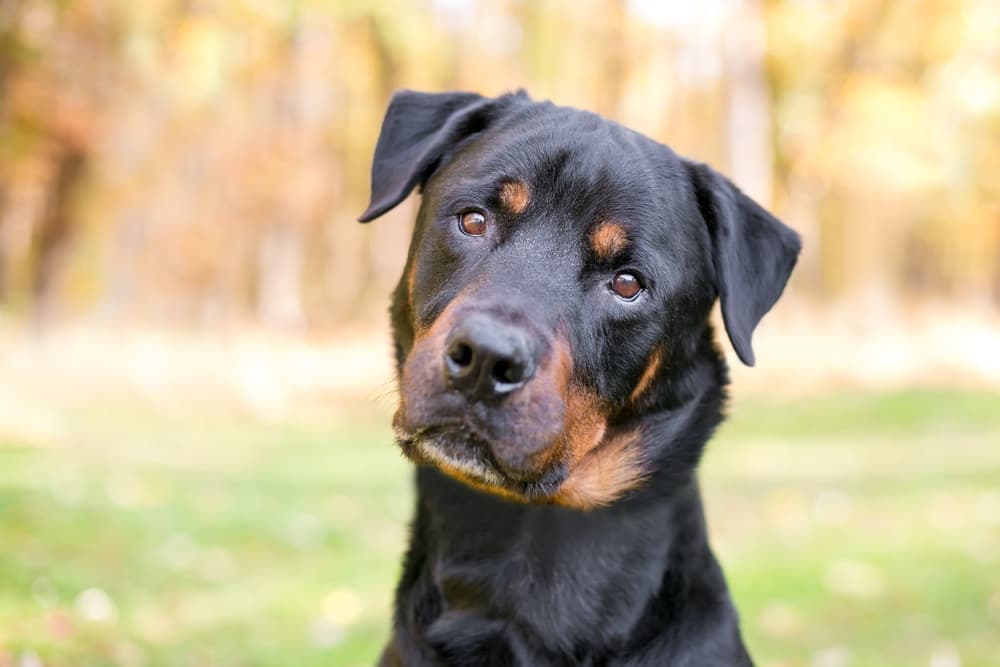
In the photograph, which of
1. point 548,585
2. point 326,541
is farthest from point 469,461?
point 326,541

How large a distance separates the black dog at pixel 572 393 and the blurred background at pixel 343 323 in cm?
50

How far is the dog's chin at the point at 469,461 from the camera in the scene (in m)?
2.97

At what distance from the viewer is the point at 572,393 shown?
311cm

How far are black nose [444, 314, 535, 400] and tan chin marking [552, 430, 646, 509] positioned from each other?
0.55 meters

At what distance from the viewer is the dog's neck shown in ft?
10.4

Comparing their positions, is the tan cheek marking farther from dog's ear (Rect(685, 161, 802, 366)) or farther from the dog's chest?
the dog's chest

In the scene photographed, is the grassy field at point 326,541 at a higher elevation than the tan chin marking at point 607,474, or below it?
below

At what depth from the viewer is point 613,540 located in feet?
11.1

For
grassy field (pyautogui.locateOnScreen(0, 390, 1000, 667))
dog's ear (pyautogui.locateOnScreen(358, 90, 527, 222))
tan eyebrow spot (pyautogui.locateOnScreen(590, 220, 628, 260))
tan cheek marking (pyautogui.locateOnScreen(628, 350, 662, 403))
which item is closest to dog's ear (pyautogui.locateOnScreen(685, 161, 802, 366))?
tan cheek marking (pyautogui.locateOnScreen(628, 350, 662, 403))

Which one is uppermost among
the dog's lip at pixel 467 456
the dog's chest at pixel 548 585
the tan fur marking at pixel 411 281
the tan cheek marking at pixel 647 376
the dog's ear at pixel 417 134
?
the dog's ear at pixel 417 134

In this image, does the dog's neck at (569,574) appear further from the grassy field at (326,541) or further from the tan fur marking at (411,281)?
the grassy field at (326,541)

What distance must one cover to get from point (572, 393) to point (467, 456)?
0.35 m

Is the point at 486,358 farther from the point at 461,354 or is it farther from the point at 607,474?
the point at 607,474

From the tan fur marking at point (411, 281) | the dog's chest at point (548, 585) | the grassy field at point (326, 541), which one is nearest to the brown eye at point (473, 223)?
the tan fur marking at point (411, 281)
